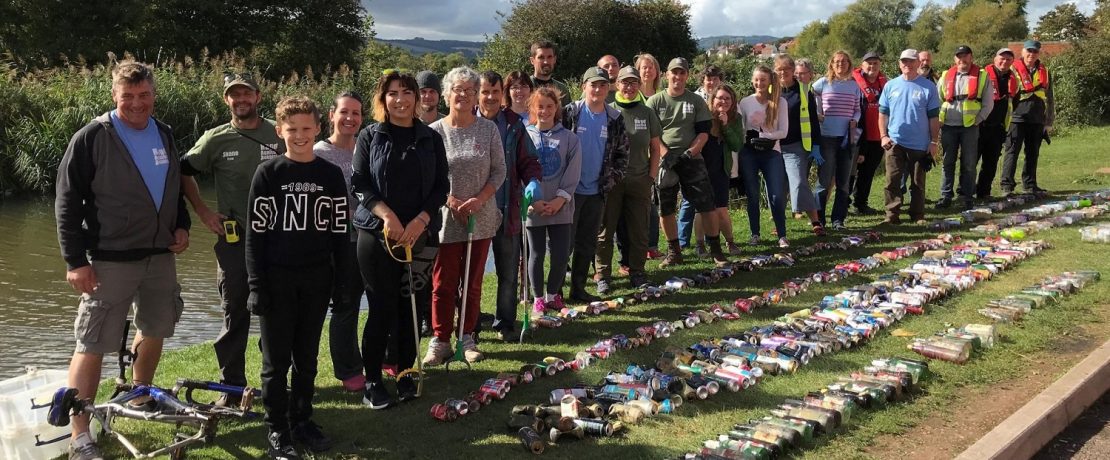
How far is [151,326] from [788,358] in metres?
3.95

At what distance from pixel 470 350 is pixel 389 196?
60.4 inches

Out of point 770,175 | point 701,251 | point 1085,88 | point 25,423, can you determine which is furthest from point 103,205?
point 1085,88

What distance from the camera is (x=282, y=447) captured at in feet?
14.1

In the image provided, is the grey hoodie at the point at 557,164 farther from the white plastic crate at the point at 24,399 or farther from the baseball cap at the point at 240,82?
the white plastic crate at the point at 24,399

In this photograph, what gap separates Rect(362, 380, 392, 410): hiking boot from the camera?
16.5 feet

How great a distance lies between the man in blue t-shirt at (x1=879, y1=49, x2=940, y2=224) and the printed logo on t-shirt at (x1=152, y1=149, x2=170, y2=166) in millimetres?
8531

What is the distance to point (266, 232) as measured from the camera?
4.18m

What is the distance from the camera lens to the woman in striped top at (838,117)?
1007 centimetres

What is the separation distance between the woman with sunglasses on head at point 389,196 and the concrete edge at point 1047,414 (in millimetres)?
3192

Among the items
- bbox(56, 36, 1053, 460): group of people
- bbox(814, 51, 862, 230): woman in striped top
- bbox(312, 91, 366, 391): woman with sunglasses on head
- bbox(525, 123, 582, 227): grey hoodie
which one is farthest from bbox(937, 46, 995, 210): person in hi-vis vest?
bbox(312, 91, 366, 391): woman with sunglasses on head

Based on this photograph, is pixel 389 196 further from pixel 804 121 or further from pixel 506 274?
pixel 804 121

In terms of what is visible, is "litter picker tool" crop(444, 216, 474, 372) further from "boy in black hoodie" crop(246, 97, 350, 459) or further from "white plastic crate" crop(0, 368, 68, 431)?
"white plastic crate" crop(0, 368, 68, 431)

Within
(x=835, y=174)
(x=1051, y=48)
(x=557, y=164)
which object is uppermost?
(x=1051, y=48)

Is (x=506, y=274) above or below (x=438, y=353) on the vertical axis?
above
